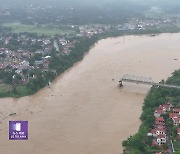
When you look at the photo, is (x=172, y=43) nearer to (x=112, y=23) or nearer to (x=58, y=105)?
(x=112, y=23)

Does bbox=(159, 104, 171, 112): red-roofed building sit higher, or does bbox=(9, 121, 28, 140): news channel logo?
bbox=(9, 121, 28, 140): news channel logo

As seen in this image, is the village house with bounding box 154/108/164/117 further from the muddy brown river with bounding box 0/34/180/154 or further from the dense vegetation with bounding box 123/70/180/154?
the muddy brown river with bounding box 0/34/180/154

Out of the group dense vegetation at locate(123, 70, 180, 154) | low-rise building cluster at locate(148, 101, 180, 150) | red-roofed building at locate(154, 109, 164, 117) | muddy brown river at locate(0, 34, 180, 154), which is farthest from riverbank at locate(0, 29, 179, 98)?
low-rise building cluster at locate(148, 101, 180, 150)

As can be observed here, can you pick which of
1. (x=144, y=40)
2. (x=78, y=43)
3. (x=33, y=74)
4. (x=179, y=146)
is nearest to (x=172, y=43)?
(x=144, y=40)

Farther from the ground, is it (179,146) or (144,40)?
(144,40)

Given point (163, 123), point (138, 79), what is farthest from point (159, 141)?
point (138, 79)

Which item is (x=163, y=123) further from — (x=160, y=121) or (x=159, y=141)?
(x=159, y=141)
